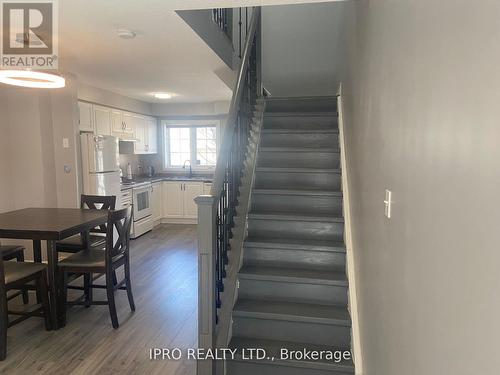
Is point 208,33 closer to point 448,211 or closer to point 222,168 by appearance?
point 222,168

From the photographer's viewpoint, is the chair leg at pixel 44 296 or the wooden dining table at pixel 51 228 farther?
the chair leg at pixel 44 296

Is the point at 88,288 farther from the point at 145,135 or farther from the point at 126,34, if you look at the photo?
the point at 145,135

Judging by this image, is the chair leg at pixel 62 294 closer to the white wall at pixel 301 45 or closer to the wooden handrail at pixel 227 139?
the wooden handrail at pixel 227 139

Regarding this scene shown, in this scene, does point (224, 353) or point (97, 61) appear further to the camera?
point (97, 61)

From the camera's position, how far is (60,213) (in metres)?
3.37

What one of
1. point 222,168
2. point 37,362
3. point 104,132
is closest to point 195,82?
point 104,132

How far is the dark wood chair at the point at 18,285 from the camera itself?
95.9 inches

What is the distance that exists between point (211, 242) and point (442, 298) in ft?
4.16

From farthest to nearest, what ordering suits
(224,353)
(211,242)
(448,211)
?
(224,353) < (211,242) < (448,211)

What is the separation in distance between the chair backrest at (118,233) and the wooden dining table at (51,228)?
0.84 ft

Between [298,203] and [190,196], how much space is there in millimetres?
3810

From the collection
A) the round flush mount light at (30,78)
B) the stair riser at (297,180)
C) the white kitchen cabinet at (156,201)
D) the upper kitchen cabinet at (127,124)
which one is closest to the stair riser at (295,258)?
the stair riser at (297,180)

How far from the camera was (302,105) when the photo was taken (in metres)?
3.95

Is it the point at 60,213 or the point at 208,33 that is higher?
the point at 208,33
